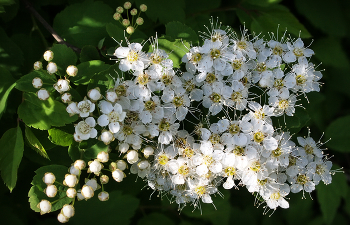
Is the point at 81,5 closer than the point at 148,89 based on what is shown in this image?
No

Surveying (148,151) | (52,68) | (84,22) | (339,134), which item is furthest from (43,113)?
(339,134)

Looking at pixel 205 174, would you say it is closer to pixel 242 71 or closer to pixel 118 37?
pixel 242 71

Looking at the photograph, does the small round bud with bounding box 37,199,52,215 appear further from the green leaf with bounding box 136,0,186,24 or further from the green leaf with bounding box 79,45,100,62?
the green leaf with bounding box 136,0,186,24

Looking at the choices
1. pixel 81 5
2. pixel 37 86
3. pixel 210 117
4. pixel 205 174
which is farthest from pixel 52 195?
pixel 81 5

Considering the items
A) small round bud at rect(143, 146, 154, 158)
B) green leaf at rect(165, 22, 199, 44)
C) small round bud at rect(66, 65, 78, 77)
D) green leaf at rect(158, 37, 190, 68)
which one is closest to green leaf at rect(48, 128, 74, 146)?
small round bud at rect(66, 65, 78, 77)

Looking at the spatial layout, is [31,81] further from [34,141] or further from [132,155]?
[132,155]

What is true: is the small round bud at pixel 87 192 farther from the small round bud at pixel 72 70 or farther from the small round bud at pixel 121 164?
the small round bud at pixel 72 70
